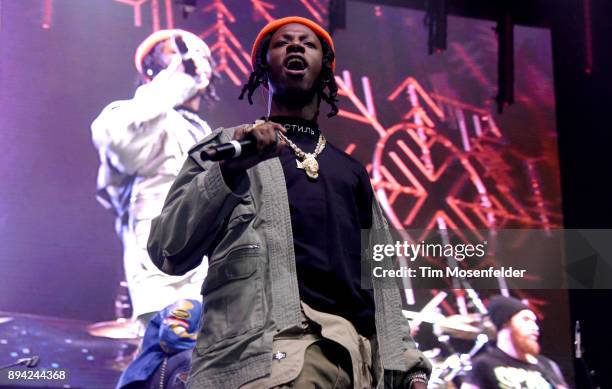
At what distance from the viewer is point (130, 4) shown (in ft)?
11.7

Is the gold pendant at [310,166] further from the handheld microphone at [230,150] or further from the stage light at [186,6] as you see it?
the stage light at [186,6]

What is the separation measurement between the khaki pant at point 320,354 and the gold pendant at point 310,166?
0.30 metres

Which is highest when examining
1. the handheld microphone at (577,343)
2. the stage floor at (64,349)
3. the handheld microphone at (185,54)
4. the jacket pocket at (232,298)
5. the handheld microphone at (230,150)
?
the handheld microphone at (185,54)

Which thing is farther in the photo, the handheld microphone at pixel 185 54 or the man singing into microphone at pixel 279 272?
the handheld microphone at pixel 185 54

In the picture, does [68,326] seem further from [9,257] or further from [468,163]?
[468,163]

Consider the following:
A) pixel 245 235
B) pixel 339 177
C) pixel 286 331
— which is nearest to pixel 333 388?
pixel 286 331

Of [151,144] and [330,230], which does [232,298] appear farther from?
[151,144]

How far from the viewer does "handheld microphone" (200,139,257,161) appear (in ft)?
3.92

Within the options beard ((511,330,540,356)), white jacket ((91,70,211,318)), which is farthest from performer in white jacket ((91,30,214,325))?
beard ((511,330,540,356))

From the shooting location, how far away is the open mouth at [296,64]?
5.50 feet

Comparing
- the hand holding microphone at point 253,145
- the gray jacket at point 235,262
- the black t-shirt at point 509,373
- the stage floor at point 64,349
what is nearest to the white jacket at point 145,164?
the stage floor at point 64,349

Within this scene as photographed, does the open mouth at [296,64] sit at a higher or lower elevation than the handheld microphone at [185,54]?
lower

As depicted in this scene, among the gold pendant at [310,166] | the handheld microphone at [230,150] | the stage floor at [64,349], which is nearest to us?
the handheld microphone at [230,150]

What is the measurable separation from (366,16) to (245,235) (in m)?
2.70
